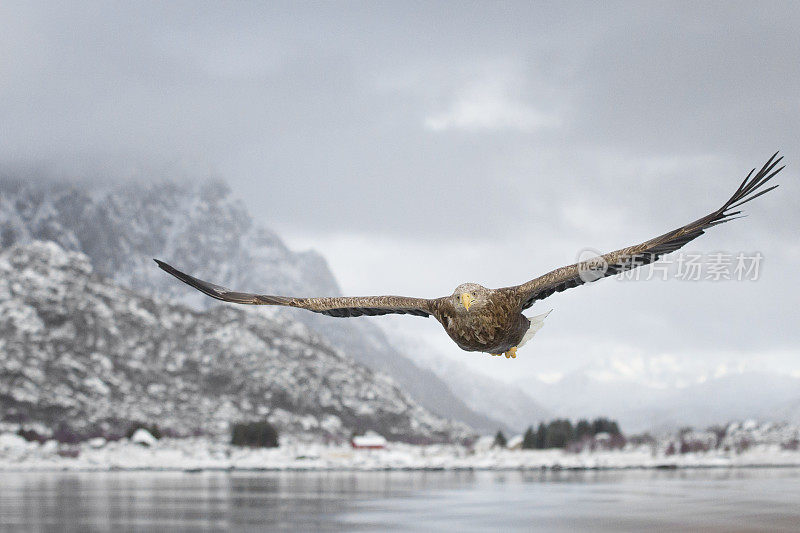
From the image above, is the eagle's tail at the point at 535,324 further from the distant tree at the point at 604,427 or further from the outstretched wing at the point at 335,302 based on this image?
the distant tree at the point at 604,427

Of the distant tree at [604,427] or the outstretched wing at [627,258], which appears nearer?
the outstretched wing at [627,258]

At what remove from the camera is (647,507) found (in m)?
81.8

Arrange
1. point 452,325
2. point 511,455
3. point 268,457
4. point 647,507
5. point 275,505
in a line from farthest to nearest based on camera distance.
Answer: point 268,457 → point 511,455 → point 275,505 → point 647,507 → point 452,325

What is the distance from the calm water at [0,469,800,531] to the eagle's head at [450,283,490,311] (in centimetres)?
5432

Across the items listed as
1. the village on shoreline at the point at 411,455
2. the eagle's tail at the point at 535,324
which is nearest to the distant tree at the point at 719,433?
the village on shoreline at the point at 411,455

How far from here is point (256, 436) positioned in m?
194

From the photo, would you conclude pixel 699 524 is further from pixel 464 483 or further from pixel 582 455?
pixel 582 455

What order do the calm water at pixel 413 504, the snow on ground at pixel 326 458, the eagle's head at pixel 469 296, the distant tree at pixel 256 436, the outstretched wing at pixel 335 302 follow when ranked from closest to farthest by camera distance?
the eagle's head at pixel 469 296, the outstretched wing at pixel 335 302, the calm water at pixel 413 504, the snow on ground at pixel 326 458, the distant tree at pixel 256 436

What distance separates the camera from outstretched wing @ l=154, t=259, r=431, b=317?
20.2 meters

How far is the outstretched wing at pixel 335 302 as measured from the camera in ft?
66.4

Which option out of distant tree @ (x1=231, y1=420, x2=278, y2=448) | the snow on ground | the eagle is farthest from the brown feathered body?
distant tree @ (x1=231, y1=420, x2=278, y2=448)

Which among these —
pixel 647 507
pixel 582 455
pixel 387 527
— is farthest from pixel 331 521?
pixel 582 455

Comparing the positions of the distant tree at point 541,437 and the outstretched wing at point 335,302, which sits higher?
the outstretched wing at point 335,302

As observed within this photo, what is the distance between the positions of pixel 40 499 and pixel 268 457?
8799 centimetres
